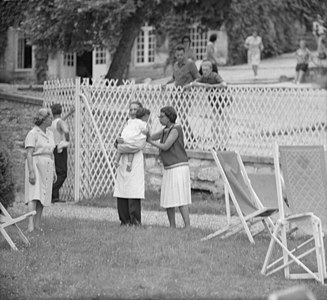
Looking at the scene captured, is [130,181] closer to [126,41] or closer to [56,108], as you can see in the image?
[56,108]

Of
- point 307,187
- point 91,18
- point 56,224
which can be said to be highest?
point 91,18

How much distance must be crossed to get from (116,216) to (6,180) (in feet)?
12.1

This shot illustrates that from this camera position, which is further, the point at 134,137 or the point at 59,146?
the point at 59,146

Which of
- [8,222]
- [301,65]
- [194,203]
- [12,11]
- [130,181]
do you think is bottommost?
[194,203]

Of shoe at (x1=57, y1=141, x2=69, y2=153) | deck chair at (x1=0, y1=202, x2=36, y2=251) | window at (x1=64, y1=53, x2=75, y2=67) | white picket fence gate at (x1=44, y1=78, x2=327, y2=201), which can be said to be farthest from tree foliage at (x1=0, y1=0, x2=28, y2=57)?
deck chair at (x1=0, y1=202, x2=36, y2=251)

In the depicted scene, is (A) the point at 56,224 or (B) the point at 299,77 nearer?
(A) the point at 56,224

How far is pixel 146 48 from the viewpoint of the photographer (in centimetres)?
4197

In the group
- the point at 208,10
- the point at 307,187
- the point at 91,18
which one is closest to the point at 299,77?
the point at 208,10

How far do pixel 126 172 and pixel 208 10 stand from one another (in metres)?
13.4

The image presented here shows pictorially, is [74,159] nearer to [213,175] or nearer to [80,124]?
[80,124]

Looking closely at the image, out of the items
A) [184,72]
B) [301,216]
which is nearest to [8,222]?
[301,216]

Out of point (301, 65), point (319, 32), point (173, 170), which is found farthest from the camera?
point (319, 32)

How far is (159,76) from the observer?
39.6 m

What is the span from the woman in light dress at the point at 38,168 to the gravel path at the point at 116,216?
4.99ft
